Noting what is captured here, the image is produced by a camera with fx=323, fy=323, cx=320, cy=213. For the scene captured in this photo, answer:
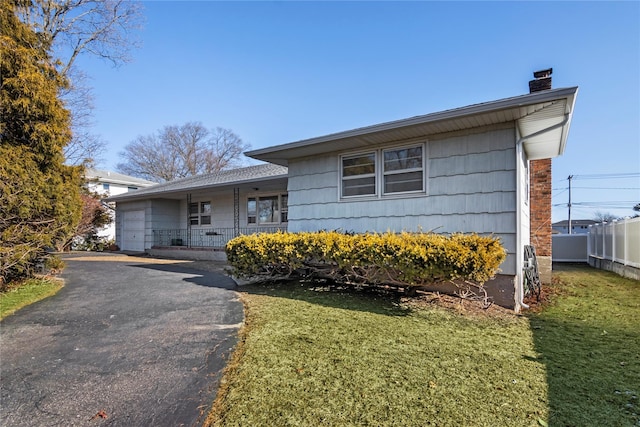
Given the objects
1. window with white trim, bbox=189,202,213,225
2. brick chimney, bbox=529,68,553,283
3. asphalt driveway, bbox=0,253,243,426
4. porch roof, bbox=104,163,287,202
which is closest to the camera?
asphalt driveway, bbox=0,253,243,426

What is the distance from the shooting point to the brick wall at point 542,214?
852 centimetres

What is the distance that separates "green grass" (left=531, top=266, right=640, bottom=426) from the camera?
2447 mm

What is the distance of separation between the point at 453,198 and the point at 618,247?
8.04m

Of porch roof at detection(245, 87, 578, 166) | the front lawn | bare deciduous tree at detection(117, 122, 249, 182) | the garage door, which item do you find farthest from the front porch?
bare deciduous tree at detection(117, 122, 249, 182)

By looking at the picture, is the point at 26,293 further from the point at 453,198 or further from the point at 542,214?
the point at 542,214

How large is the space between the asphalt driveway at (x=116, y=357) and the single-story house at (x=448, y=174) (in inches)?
128

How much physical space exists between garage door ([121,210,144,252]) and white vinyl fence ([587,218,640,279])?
1947 cm

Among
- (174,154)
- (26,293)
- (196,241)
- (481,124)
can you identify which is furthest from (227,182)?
(174,154)

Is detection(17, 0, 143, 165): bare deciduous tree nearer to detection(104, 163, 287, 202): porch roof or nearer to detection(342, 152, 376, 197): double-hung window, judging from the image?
detection(104, 163, 287, 202): porch roof

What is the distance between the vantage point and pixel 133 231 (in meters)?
17.5

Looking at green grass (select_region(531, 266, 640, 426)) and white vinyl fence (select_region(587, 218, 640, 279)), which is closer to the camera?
green grass (select_region(531, 266, 640, 426))

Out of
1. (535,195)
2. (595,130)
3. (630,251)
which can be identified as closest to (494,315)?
(535,195)

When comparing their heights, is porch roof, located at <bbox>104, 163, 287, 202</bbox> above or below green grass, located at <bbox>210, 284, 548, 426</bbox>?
above

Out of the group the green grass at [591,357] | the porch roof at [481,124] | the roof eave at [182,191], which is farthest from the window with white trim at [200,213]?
the green grass at [591,357]
